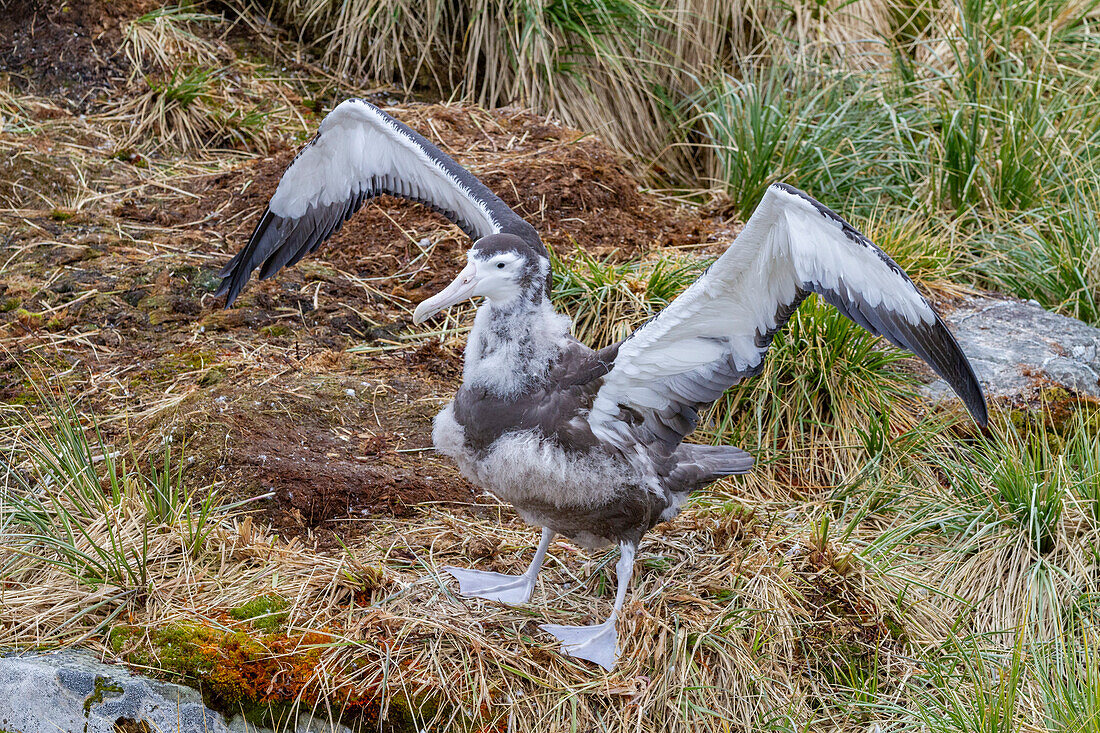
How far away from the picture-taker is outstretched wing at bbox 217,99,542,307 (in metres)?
3.57

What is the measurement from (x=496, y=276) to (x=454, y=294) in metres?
0.13

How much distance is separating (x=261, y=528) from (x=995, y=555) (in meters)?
2.55

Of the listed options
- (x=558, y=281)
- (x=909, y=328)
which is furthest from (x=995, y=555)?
(x=558, y=281)

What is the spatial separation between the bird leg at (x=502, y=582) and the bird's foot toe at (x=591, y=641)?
0.57 feet

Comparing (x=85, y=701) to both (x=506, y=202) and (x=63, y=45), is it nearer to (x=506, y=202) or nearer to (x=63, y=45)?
(x=506, y=202)

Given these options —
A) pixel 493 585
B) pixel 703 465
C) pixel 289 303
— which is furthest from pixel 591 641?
pixel 289 303

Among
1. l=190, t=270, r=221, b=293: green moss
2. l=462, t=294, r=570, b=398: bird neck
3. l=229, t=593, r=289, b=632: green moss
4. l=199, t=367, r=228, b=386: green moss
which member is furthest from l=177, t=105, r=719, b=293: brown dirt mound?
l=229, t=593, r=289, b=632: green moss

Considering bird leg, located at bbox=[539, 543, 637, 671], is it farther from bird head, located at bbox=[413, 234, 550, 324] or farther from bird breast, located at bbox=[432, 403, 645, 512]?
bird head, located at bbox=[413, 234, 550, 324]

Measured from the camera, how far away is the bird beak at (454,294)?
9.58 ft

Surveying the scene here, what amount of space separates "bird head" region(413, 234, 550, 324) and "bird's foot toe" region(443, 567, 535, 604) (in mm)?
861

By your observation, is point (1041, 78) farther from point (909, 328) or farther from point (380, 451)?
point (380, 451)

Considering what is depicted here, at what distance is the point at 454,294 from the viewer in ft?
9.66

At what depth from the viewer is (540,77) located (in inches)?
243

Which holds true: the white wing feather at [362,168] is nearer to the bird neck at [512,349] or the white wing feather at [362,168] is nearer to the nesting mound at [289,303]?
the bird neck at [512,349]
